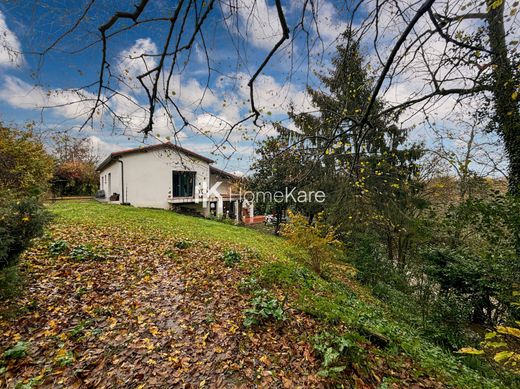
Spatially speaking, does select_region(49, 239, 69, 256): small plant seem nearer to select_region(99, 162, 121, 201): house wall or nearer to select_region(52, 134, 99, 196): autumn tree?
select_region(99, 162, 121, 201): house wall

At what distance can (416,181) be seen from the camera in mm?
9961

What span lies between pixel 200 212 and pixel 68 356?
17.2m

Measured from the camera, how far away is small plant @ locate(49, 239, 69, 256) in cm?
483

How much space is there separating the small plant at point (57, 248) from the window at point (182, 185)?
1263cm

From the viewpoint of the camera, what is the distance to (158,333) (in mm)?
3131

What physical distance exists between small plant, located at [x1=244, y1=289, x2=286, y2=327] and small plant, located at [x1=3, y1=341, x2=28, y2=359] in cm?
240

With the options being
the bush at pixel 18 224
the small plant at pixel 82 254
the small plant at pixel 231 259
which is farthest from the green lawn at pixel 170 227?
the bush at pixel 18 224

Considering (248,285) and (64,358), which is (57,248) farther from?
(248,285)

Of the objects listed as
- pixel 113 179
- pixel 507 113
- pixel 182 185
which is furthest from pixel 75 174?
pixel 507 113

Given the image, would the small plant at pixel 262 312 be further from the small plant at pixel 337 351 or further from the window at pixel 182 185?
the window at pixel 182 185

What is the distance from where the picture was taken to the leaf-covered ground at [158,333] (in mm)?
2490

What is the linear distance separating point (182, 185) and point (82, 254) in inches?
538

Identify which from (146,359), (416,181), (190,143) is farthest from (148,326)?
(416,181)

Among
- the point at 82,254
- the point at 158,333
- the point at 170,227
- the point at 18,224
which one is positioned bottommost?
the point at 158,333
